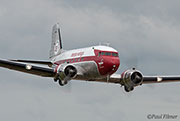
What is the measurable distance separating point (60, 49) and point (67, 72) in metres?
12.2

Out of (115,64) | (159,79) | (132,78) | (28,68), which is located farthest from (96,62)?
(159,79)

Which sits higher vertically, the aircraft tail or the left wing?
the aircraft tail

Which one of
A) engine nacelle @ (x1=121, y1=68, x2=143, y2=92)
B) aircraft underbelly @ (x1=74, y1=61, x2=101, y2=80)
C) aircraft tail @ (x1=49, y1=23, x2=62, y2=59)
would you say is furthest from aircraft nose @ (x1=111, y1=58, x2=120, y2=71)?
aircraft tail @ (x1=49, y1=23, x2=62, y2=59)

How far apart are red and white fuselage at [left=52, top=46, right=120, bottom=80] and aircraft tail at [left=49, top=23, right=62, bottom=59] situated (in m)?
9.69

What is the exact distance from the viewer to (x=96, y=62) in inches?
1363

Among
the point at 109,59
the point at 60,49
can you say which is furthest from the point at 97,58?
the point at 60,49

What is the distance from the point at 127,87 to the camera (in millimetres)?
36938

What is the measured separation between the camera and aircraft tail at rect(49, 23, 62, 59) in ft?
154

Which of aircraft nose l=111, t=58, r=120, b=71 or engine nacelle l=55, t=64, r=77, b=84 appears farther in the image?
engine nacelle l=55, t=64, r=77, b=84

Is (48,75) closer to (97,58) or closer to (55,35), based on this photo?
(97,58)

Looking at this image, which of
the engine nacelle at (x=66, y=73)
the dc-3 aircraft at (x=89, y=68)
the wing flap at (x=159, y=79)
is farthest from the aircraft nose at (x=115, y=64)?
Result: the wing flap at (x=159, y=79)

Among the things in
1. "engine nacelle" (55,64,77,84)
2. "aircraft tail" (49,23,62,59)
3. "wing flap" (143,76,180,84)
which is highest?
"aircraft tail" (49,23,62,59)

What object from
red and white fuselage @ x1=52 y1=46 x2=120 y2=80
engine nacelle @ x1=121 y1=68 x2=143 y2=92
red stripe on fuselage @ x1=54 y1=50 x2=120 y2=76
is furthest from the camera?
engine nacelle @ x1=121 y1=68 x2=143 y2=92

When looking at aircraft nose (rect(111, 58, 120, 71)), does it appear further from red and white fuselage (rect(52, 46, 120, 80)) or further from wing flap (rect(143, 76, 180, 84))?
wing flap (rect(143, 76, 180, 84))
